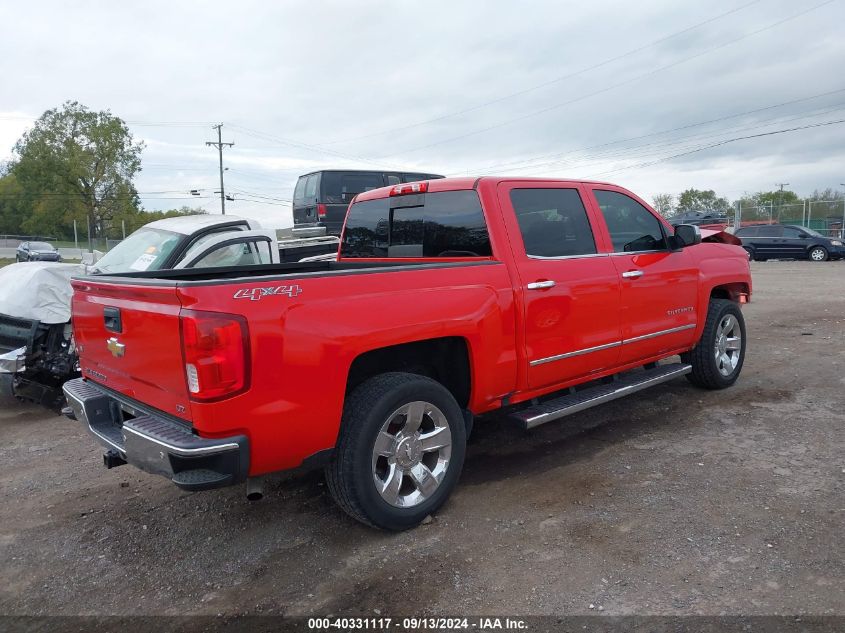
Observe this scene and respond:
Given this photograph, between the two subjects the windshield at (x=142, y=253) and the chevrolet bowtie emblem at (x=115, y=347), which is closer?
the chevrolet bowtie emblem at (x=115, y=347)

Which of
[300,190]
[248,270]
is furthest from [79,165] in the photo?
[248,270]

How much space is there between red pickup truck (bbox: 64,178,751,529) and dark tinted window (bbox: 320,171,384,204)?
9.56m

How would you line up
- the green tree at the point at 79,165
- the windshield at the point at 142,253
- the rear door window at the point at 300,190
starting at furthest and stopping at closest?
1. the green tree at the point at 79,165
2. the rear door window at the point at 300,190
3. the windshield at the point at 142,253

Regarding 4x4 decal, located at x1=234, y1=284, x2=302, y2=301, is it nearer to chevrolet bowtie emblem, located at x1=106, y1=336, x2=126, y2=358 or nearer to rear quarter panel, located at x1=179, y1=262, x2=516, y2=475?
rear quarter panel, located at x1=179, y1=262, x2=516, y2=475

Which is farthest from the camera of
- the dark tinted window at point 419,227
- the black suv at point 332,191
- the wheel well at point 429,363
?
the black suv at point 332,191

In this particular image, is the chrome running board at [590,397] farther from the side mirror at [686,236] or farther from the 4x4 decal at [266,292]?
the 4x4 decal at [266,292]

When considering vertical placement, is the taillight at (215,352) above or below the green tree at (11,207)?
below

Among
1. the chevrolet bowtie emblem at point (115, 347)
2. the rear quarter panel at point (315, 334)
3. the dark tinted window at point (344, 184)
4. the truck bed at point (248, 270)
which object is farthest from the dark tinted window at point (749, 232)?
the chevrolet bowtie emblem at point (115, 347)

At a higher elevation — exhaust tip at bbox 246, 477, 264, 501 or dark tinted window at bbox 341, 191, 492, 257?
dark tinted window at bbox 341, 191, 492, 257

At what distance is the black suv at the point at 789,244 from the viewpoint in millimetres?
24203

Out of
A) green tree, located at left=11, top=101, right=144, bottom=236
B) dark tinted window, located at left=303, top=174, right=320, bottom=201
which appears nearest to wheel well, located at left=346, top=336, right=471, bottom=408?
dark tinted window, located at left=303, top=174, right=320, bottom=201

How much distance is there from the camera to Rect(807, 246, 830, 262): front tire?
24.3 m

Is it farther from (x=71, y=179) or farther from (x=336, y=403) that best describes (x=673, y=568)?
(x=71, y=179)

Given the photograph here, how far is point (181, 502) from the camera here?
404 centimetres
